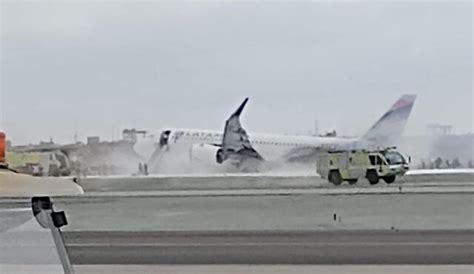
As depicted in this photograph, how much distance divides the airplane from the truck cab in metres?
0.04

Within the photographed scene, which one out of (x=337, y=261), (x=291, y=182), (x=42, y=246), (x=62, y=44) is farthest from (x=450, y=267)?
(x=42, y=246)

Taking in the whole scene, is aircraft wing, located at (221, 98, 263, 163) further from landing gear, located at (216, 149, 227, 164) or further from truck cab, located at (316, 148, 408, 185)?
truck cab, located at (316, 148, 408, 185)

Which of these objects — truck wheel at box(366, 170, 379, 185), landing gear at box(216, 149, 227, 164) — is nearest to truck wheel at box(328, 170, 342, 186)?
truck wheel at box(366, 170, 379, 185)

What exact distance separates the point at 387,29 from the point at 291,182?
761 millimetres

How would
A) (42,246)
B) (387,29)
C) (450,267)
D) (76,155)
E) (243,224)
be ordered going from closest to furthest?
(42,246)
(450,267)
(76,155)
(387,29)
(243,224)

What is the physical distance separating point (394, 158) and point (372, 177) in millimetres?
148

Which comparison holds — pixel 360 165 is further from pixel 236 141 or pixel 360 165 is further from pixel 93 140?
pixel 93 140

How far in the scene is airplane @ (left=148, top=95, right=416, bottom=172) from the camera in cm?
357

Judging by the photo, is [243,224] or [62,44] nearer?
[62,44]

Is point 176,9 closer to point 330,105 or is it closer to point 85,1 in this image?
point 85,1

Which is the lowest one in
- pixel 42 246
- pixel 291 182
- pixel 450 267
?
pixel 450 267

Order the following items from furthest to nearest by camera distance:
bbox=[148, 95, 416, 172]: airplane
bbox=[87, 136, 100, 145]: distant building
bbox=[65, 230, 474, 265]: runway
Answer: bbox=[148, 95, 416, 172]: airplane < bbox=[87, 136, 100, 145]: distant building < bbox=[65, 230, 474, 265]: runway

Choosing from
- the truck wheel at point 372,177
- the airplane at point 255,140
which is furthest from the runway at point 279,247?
the airplane at point 255,140

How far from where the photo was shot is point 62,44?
3420 millimetres
